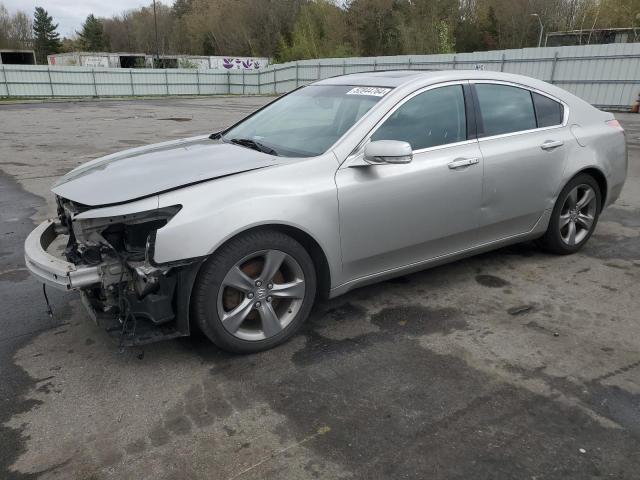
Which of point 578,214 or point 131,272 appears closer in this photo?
point 131,272

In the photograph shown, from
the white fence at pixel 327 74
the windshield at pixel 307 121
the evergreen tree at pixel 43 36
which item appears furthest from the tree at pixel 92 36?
the windshield at pixel 307 121

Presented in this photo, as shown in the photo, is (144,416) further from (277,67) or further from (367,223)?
(277,67)

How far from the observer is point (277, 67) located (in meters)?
40.3

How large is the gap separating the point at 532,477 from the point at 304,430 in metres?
1.02

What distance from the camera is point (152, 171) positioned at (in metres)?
3.21

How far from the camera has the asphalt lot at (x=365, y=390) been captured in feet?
7.68

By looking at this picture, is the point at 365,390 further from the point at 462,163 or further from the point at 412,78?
the point at 412,78

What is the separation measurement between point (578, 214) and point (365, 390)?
3.03 metres

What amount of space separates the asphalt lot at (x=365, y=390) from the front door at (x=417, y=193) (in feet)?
1.54

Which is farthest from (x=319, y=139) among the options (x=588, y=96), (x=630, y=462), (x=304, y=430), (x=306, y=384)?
(x=588, y=96)

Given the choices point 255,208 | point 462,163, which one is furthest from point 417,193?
point 255,208

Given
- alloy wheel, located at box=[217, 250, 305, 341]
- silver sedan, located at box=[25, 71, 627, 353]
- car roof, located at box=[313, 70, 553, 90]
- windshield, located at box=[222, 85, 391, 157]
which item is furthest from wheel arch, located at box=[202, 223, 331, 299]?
car roof, located at box=[313, 70, 553, 90]

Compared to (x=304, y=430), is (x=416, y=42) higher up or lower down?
higher up

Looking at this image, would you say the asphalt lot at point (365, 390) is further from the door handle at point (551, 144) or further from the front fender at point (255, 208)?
the door handle at point (551, 144)
